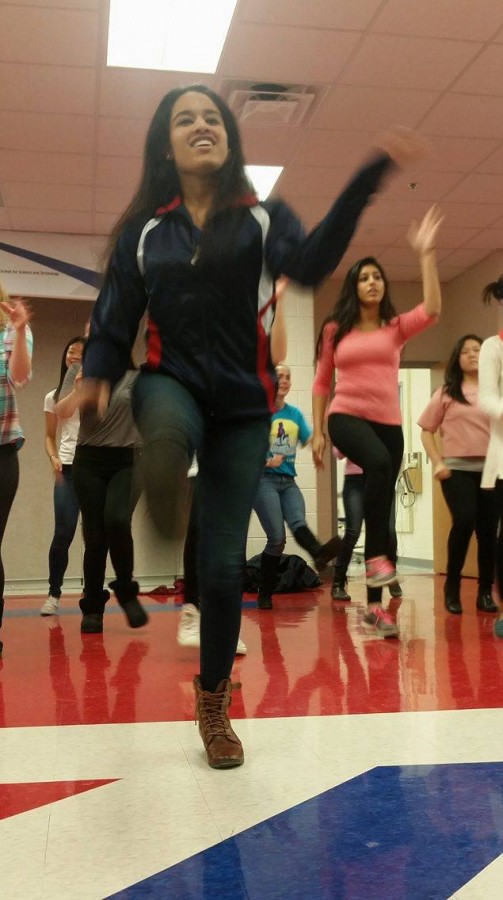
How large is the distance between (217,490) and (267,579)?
11.4ft

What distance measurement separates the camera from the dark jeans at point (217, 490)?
5.44 ft

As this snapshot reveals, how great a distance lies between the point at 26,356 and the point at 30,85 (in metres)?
2.54

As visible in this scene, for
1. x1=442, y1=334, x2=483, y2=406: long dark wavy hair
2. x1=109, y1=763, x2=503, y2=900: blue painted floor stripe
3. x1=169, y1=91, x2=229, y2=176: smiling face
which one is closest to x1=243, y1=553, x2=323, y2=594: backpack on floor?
x1=442, y1=334, x2=483, y2=406: long dark wavy hair

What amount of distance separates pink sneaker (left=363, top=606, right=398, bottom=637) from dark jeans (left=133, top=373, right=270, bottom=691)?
6.25 ft

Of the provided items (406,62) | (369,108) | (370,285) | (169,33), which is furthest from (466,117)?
(370,285)

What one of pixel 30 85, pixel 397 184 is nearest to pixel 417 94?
pixel 397 184

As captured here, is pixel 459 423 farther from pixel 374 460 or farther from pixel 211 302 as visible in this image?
pixel 211 302

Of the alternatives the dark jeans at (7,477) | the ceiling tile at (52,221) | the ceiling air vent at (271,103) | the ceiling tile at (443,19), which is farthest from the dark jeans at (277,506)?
the ceiling tile at (52,221)

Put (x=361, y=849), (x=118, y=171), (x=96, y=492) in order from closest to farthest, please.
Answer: (x=361, y=849) → (x=96, y=492) → (x=118, y=171)

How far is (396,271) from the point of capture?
9156mm

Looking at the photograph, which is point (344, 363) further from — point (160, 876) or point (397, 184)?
point (397, 184)

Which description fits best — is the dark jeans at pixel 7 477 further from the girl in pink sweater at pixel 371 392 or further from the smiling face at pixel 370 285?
the smiling face at pixel 370 285

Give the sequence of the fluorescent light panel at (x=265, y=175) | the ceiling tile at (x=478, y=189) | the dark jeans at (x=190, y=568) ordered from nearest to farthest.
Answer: the dark jeans at (x=190, y=568) < the fluorescent light panel at (x=265, y=175) < the ceiling tile at (x=478, y=189)

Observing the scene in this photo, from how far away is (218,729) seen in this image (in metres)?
1.87
